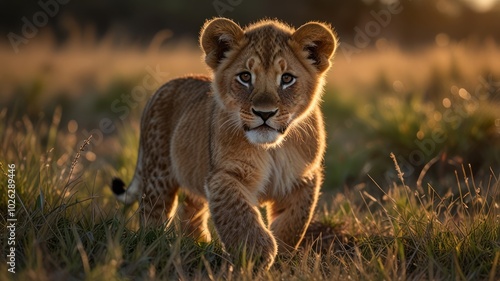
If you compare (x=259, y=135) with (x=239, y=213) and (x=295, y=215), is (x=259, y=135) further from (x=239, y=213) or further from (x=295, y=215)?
(x=295, y=215)

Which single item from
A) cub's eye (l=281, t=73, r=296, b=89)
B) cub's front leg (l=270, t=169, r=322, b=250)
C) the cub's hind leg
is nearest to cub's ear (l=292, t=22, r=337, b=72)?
cub's eye (l=281, t=73, r=296, b=89)

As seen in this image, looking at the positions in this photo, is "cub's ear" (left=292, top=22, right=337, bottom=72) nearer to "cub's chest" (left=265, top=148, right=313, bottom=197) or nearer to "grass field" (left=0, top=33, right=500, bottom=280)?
"cub's chest" (left=265, top=148, right=313, bottom=197)

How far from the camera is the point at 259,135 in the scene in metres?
4.39

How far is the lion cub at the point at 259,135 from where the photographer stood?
4414 mm

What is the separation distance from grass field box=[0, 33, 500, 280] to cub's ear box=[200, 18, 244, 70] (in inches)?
48.5

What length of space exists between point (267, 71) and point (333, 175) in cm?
350

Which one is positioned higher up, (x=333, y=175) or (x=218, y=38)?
(x=218, y=38)

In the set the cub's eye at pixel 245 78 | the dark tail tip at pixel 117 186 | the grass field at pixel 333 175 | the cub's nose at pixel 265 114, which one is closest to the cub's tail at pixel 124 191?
the dark tail tip at pixel 117 186

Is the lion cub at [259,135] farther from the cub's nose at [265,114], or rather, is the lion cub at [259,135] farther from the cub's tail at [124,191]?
the cub's tail at [124,191]

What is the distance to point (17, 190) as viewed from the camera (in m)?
5.06

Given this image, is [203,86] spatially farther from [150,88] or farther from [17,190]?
[150,88]

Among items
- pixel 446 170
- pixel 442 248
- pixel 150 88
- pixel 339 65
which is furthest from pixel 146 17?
pixel 442 248

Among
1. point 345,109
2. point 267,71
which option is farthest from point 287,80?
point 345,109

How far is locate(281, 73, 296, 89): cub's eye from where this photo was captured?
4562 mm
